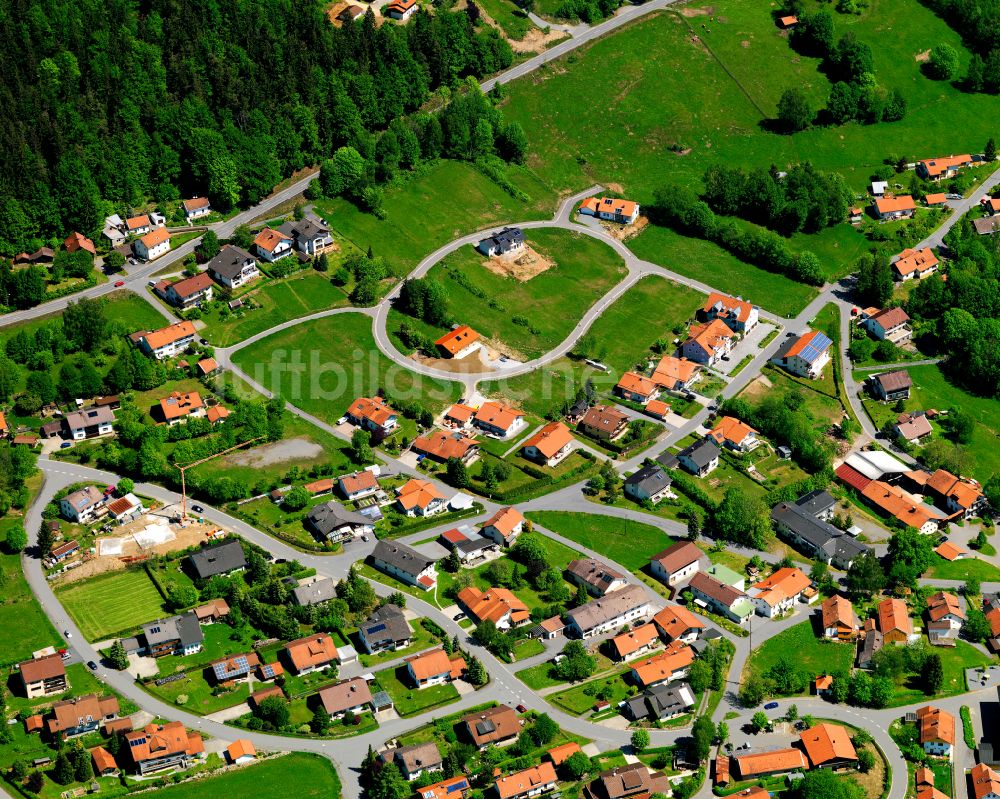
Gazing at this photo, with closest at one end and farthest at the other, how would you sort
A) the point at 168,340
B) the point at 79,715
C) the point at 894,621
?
the point at 79,715 < the point at 894,621 < the point at 168,340

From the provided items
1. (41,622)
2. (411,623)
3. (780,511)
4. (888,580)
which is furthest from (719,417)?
(41,622)

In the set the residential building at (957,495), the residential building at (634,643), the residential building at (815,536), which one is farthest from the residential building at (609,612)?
the residential building at (957,495)

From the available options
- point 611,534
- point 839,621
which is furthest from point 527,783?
point 839,621

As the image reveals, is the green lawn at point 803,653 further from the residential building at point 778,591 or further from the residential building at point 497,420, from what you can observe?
the residential building at point 497,420

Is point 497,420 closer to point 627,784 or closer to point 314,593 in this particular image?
point 314,593

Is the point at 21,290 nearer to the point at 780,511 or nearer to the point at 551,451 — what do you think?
the point at 551,451
